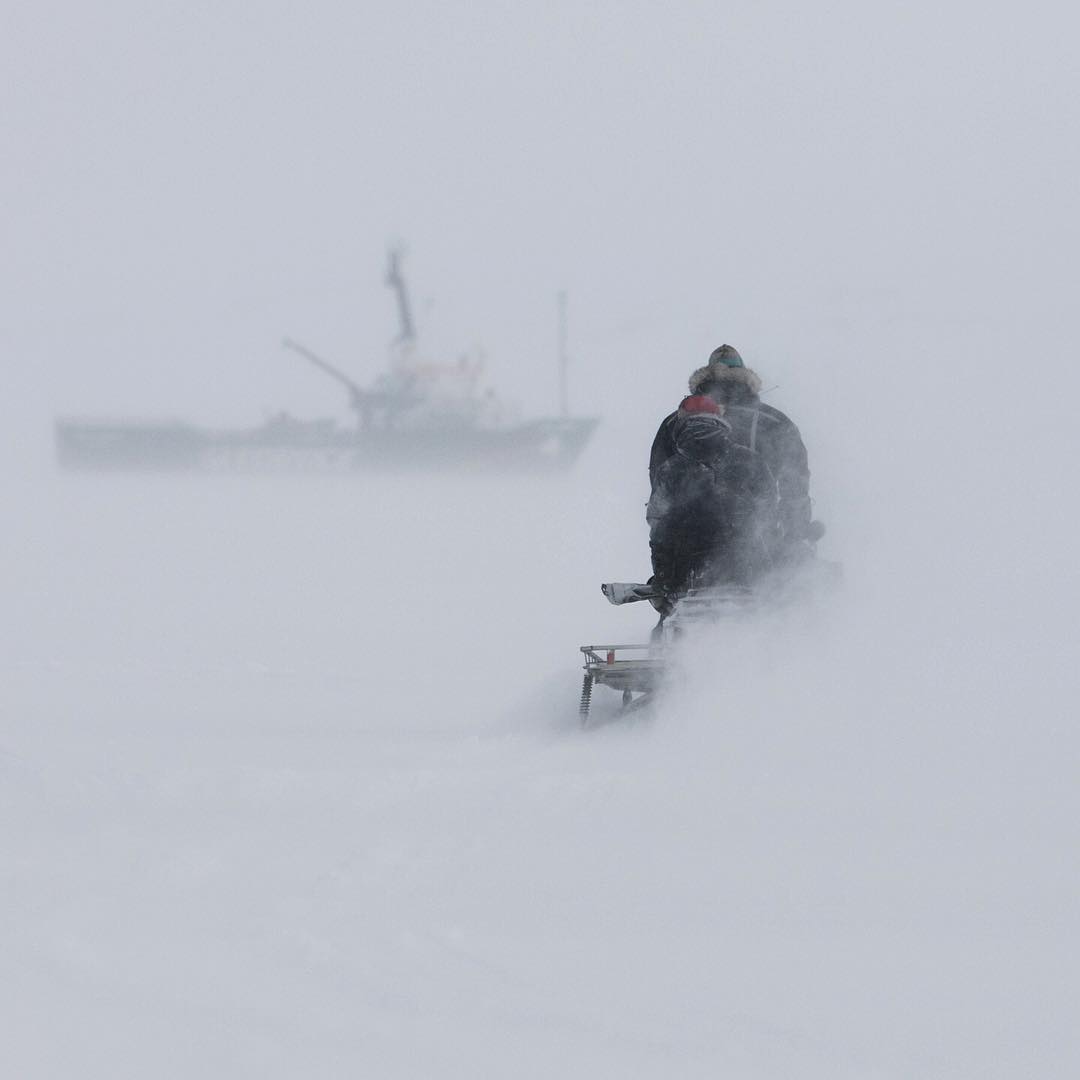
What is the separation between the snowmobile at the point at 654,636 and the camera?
899cm

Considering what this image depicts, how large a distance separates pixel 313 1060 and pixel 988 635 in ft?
23.7

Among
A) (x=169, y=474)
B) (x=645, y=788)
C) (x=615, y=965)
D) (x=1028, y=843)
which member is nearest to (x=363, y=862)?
(x=615, y=965)

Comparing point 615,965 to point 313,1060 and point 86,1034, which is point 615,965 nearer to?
point 313,1060

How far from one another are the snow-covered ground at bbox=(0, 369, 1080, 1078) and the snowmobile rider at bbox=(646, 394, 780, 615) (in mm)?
513

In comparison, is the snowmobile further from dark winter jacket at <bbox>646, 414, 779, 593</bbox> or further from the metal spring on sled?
dark winter jacket at <bbox>646, 414, 779, 593</bbox>

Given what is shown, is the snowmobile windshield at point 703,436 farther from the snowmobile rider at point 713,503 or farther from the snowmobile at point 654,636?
the snowmobile at point 654,636

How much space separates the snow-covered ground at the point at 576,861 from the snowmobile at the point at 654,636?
0.56 feet

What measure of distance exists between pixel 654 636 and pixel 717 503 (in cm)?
84

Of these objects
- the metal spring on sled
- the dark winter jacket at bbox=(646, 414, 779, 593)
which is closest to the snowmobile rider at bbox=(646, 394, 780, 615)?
the dark winter jacket at bbox=(646, 414, 779, 593)

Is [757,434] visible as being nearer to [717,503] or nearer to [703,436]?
[703,436]

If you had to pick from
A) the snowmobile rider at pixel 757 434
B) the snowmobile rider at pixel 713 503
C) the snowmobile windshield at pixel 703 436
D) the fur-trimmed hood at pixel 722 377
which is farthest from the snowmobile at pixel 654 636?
the fur-trimmed hood at pixel 722 377

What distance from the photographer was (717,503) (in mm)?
9695

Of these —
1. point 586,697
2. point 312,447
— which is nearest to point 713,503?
point 586,697

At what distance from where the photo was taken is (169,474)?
353 ft
